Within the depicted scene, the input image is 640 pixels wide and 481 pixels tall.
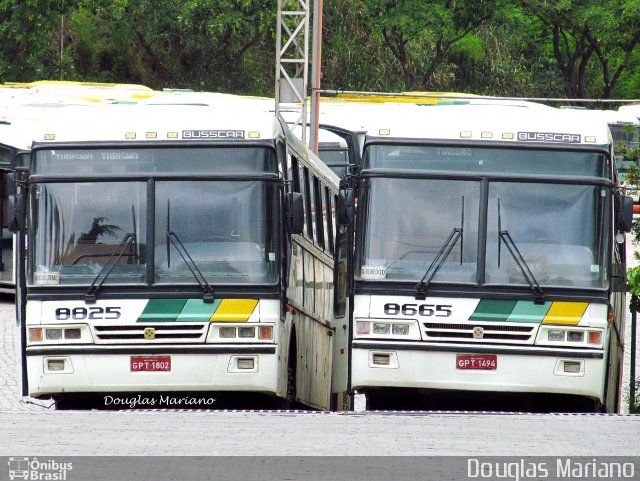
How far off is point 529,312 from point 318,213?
3.91 m

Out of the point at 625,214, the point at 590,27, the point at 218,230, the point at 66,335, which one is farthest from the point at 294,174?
the point at 590,27

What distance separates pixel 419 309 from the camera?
11.3 metres

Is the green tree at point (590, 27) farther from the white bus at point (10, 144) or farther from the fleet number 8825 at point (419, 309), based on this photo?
the fleet number 8825 at point (419, 309)

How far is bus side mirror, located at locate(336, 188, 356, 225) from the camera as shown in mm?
11836

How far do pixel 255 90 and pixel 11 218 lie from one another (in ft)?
146

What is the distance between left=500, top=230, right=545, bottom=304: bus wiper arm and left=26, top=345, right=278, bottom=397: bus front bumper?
2266 millimetres

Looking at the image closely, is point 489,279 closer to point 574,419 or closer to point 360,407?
point 574,419

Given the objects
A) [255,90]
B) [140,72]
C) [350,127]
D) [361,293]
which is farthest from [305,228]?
[140,72]

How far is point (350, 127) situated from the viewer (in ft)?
88.9

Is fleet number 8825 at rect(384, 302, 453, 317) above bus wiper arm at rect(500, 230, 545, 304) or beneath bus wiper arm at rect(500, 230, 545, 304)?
beneath

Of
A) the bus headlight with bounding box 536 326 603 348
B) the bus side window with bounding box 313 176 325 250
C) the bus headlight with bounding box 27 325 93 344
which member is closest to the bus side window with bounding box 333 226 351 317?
the bus side window with bounding box 313 176 325 250

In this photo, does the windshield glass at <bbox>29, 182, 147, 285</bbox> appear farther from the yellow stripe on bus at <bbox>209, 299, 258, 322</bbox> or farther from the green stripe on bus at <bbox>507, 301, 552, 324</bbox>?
the green stripe on bus at <bbox>507, 301, 552, 324</bbox>
